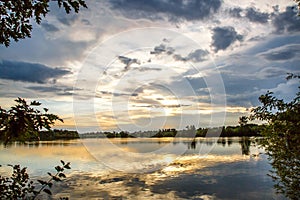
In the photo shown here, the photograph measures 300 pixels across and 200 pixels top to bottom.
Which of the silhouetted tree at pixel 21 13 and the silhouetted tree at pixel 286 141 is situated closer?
the silhouetted tree at pixel 21 13

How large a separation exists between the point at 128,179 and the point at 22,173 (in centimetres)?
1297

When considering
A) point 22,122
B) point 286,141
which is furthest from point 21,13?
point 286,141

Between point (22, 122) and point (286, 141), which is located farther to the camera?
point (286, 141)

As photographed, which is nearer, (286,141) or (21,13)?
(21,13)

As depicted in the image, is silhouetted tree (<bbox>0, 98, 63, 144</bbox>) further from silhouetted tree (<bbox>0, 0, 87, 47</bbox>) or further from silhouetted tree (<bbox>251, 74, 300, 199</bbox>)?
silhouetted tree (<bbox>251, 74, 300, 199</bbox>)

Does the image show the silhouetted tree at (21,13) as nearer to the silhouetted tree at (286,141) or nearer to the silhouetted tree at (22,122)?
the silhouetted tree at (22,122)

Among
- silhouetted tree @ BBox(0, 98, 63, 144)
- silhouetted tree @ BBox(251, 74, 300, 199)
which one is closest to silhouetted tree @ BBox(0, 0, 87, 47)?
silhouetted tree @ BBox(0, 98, 63, 144)

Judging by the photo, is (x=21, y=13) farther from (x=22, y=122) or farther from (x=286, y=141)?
(x=286, y=141)

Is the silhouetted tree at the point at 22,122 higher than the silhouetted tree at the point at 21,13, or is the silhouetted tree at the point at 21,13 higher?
the silhouetted tree at the point at 21,13

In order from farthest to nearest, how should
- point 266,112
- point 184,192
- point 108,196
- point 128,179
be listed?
point 128,179
point 184,192
point 108,196
point 266,112

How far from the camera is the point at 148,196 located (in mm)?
11812

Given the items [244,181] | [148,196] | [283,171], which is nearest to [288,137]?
[283,171]

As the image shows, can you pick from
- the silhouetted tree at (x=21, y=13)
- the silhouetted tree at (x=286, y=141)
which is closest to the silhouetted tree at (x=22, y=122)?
the silhouetted tree at (x=21, y=13)

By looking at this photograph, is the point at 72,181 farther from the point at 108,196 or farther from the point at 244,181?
the point at 244,181
